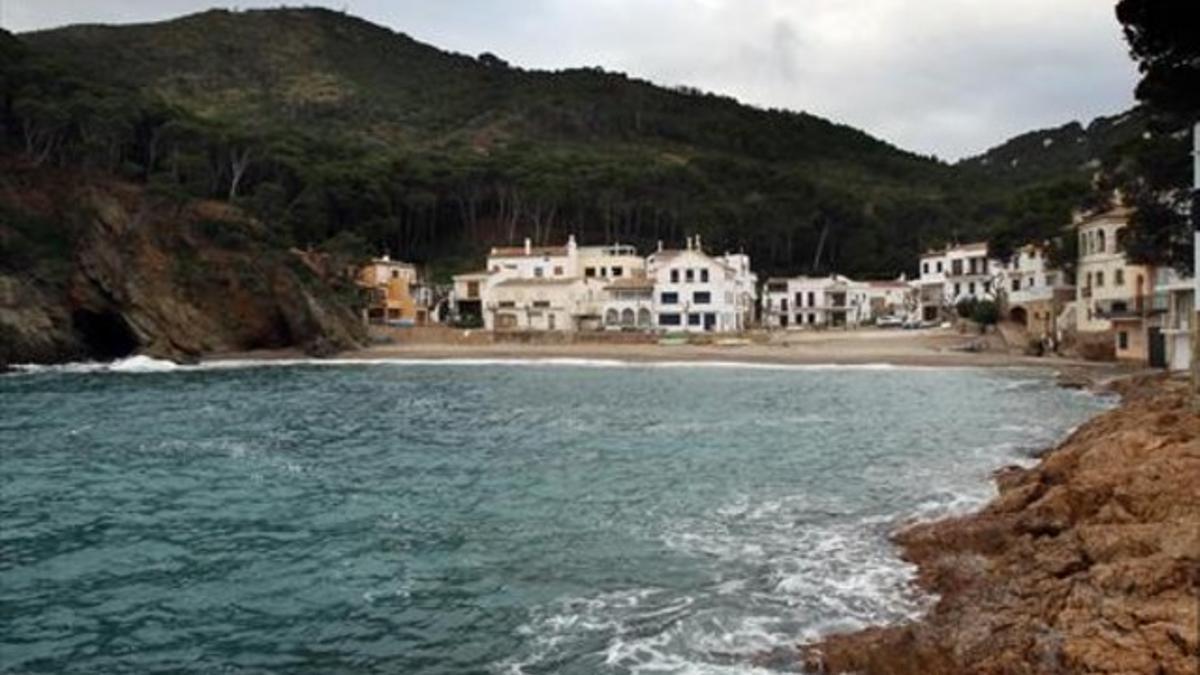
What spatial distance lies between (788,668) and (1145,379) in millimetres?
38442

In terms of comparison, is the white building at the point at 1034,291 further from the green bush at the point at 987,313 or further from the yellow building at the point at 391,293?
the yellow building at the point at 391,293

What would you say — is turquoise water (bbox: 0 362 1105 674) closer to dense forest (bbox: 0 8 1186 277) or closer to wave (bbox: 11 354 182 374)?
wave (bbox: 11 354 182 374)

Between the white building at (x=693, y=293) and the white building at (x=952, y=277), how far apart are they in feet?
79.2

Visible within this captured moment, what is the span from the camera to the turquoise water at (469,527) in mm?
13469

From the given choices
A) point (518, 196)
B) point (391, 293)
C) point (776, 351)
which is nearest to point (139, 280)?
point (391, 293)

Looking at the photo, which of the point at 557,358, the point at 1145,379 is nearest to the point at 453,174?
the point at 557,358

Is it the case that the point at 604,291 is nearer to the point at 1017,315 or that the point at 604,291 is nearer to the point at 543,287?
the point at 543,287

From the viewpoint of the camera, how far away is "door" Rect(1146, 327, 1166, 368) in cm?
5553

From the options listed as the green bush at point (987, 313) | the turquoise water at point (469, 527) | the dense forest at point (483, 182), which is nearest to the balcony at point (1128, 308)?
the dense forest at point (483, 182)

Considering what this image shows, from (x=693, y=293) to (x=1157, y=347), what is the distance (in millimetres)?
44566

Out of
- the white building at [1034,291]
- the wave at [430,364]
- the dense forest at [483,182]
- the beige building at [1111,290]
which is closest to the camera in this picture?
the beige building at [1111,290]

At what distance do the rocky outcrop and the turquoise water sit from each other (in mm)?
1177

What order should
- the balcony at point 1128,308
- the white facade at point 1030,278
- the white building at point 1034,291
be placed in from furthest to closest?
the white facade at point 1030,278
the white building at point 1034,291
the balcony at point 1128,308

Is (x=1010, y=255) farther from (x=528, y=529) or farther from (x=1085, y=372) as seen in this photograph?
(x=528, y=529)
